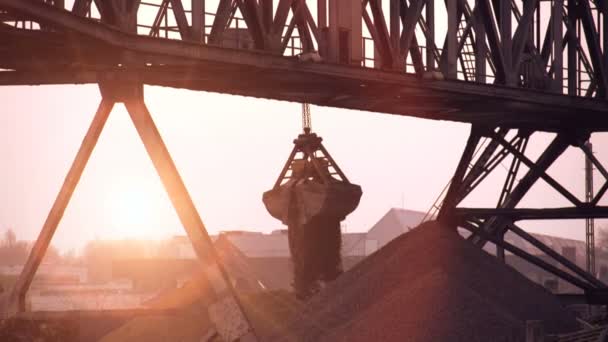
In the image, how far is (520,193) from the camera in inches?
1441

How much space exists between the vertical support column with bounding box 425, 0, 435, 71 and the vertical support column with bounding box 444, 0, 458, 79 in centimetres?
39

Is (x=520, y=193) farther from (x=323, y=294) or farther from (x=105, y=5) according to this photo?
(x=105, y=5)

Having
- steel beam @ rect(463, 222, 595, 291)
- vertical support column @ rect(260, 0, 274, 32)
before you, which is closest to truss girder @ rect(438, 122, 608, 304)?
steel beam @ rect(463, 222, 595, 291)

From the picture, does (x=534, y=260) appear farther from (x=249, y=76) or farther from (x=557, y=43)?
(x=249, y=76)

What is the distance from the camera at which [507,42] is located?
1193 inches

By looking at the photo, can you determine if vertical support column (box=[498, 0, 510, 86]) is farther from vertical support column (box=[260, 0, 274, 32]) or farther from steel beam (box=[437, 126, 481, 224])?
vertical support column (box=[260, 0, 274, 32])

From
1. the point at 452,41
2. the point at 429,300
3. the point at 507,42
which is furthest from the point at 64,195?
the point at 507,42

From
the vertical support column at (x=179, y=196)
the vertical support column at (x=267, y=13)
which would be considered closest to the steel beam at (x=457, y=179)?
the vertical support column at (x=267, y=13)

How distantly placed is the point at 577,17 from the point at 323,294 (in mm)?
9149

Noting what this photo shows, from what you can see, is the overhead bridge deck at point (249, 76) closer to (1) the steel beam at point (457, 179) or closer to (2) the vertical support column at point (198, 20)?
(2) the vertical support column at point (198, 20)

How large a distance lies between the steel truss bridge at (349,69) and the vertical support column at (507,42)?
29mm

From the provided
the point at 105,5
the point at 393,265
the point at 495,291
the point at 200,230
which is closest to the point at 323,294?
the point at 393,265

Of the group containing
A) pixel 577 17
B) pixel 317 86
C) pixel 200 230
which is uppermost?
pixel 577 17

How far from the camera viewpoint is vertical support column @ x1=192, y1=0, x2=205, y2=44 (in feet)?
73.1
